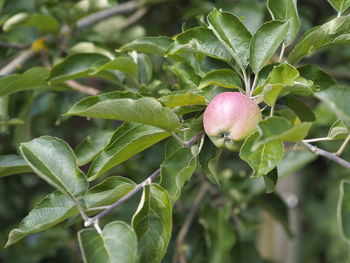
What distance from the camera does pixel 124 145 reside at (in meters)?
0.73

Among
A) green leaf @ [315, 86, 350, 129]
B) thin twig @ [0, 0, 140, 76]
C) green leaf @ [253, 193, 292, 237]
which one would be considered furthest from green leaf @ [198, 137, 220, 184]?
green leaf @ [253, 193, 292, 237]

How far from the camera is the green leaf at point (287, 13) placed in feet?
2.54

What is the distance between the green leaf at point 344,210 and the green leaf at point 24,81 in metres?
0.60

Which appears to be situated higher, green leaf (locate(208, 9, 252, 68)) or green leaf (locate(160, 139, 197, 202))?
green leaf (locate(208, 9, 252, 68))

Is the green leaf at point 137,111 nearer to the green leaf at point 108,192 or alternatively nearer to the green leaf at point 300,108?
the green leaf at point 108,192

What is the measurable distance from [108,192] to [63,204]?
0.07m

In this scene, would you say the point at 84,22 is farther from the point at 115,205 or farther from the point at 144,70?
the point at 115,205

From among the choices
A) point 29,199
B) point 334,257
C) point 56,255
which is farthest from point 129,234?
point 334,257

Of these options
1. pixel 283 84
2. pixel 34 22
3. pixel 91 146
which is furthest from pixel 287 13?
pixel 34 22

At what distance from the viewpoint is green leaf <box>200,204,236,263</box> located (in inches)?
52.9

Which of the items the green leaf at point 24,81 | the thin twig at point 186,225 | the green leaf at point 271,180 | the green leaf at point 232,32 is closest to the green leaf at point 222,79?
the green leaf at point 232,32

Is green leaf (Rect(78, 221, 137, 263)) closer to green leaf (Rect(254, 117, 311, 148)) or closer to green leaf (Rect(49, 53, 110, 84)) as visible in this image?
green leaf (Rect(254, 117, 311, 148))

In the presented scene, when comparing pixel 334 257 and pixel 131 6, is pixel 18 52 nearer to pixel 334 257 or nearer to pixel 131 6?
pixel 131 6

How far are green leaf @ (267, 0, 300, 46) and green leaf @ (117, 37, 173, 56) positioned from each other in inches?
6.6
